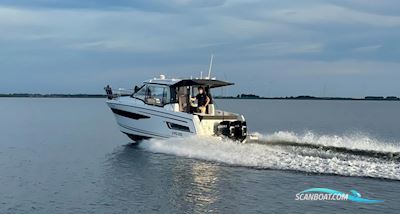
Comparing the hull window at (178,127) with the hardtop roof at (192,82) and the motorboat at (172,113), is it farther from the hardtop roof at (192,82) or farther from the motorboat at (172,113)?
the hardtop roof at (192,82)

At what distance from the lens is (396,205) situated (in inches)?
478

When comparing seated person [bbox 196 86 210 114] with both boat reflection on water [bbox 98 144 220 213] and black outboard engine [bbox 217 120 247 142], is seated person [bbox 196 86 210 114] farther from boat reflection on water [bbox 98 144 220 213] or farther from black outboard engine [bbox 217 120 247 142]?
boat reflection on water [bbox 98 144 220 213]

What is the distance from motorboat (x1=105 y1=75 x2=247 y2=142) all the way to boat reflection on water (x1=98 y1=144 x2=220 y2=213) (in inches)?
63.5

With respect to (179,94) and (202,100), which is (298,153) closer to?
(202,100)

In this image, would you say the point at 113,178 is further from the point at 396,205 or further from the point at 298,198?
the point at 396,205

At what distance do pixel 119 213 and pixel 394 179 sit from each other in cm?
748

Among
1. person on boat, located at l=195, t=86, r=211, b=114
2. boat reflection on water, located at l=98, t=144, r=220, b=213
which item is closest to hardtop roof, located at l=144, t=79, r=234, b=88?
person on boat, located at l=195, t=86, r=211, b=114

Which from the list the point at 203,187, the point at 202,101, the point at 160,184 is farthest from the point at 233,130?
the point at 203,187

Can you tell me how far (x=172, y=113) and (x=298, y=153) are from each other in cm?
569

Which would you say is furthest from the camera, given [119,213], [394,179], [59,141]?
[59,141]

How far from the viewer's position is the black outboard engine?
20.4m

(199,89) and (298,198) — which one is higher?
(199,89)

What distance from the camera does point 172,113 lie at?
21172 mm

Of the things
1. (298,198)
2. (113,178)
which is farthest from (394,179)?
(113,178)
